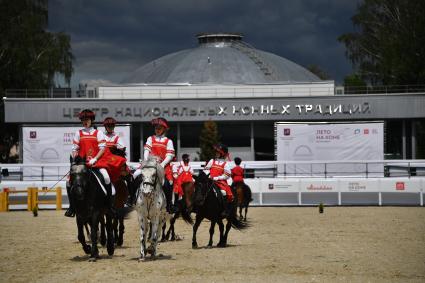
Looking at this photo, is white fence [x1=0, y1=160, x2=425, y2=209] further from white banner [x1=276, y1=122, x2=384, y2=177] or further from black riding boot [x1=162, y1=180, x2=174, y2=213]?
black riding boot [x1=162, y1=180, x2=174, y2=213]

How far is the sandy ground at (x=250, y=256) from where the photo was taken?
1330cm

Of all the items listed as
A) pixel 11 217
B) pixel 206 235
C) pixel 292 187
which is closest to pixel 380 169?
pixel 292 187

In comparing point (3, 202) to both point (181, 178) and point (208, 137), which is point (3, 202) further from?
point (208, 137)

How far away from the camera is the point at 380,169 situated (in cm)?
4550

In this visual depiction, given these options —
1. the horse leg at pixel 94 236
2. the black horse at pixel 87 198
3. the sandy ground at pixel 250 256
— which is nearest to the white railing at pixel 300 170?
the sandy ground at pixel 250 256

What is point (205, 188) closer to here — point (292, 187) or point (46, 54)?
point (292, 187)

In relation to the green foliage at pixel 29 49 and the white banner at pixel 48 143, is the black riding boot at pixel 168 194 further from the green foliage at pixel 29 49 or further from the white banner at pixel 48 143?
the green foliage at pixel 29 49

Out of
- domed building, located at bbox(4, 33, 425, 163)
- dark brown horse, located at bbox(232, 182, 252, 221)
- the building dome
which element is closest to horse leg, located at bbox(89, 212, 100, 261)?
dark brown horse, located at bbox(232, 182, 252, 221)

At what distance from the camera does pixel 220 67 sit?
83750mm

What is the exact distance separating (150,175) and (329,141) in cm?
3366

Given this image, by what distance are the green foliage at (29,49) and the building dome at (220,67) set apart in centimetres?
1377

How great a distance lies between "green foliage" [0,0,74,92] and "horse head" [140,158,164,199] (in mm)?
50970

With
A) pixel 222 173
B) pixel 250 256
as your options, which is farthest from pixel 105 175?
pixel 222 173

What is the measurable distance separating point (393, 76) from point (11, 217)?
43.7 meters
